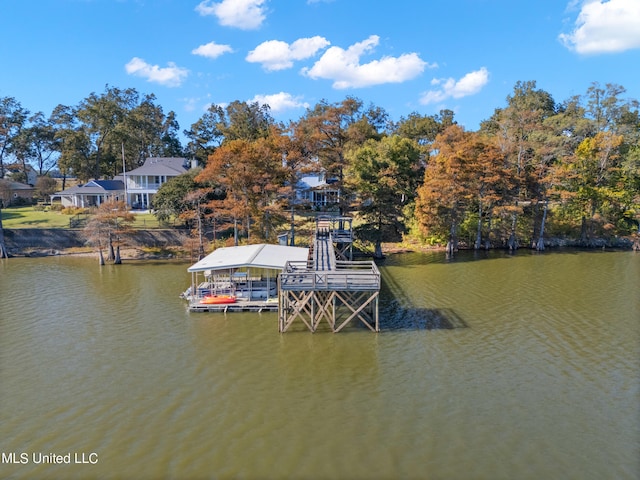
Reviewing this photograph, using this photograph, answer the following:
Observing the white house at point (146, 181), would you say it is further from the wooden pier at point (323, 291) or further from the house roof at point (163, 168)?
the wooden pier at point (323, 291)

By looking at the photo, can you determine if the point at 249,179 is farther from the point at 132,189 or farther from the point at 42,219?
the point at 42,219

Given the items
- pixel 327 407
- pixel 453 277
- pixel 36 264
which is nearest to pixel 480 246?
pixel 453 277

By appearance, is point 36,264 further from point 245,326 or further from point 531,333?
point 531,333

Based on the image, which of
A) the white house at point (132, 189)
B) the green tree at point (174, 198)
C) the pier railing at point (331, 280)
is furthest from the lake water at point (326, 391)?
the white house at point (132, 189)

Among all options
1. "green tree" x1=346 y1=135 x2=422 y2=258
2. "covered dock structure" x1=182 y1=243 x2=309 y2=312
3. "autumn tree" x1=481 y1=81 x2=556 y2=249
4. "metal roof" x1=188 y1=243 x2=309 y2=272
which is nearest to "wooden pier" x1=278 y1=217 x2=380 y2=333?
"metal roof" x1=188 y1=243 x2=309 y2=272

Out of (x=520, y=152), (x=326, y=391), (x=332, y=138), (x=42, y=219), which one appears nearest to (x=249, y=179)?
(x=332, y=138)
